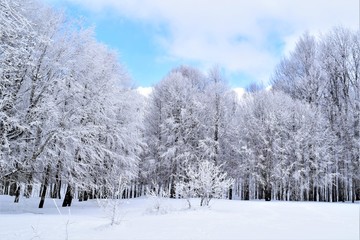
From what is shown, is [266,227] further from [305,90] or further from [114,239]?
[305,90]

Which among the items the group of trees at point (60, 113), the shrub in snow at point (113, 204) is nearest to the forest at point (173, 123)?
the group of trees at point (60, 113)

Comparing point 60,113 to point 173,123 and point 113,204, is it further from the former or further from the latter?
point 173,123

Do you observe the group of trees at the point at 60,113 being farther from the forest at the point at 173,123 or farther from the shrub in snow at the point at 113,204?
the shrub in snow at the point at 113,204

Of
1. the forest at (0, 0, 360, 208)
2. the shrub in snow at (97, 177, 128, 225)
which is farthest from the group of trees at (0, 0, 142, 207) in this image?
the shrub in snow at (97, 177, 128, 225)

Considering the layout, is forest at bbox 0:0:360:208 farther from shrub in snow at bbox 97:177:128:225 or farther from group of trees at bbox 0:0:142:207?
shrub in snow at bbox 97:177:128:225

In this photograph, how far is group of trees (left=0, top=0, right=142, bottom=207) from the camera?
1238cm

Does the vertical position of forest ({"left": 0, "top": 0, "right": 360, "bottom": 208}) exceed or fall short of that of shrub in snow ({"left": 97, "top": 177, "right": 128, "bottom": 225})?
it exceeds it

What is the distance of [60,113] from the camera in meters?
14.7

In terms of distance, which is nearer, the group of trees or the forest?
Answer: the group of trees

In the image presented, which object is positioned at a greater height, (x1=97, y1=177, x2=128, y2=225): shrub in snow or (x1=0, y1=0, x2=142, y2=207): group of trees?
(x1=0, y1=0, x2=142, y2=207): group of trees

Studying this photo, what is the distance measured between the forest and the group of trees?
67 millimetres

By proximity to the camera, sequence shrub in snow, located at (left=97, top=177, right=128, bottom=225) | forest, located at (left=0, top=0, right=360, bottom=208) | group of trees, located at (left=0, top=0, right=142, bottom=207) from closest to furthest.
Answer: shrub in snow, located at (left=97, top=177, right=128, bottom=225) < group of trees, located at (left=0, top=0, right=142, bottom=207) < forest, located at (left=0, top=0, right=360, bottom=208)

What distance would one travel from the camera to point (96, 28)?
17.8 metres

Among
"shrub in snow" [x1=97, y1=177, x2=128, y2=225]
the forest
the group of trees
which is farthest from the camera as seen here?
the forest
